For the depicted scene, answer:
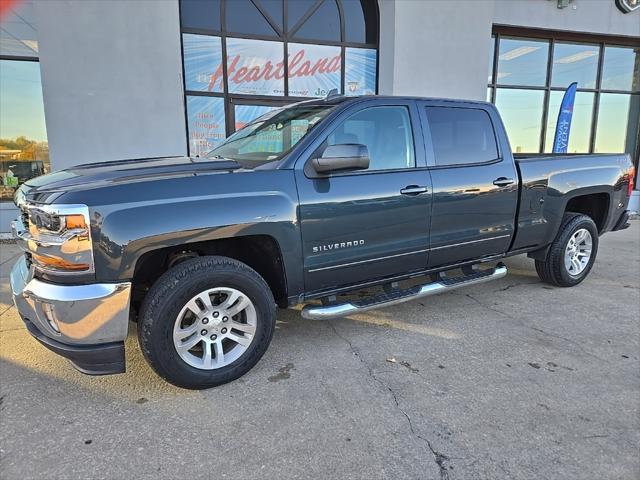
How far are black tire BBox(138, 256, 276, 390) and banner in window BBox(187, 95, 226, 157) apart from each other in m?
6.26

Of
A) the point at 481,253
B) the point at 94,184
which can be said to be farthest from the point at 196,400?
the point at 481,253

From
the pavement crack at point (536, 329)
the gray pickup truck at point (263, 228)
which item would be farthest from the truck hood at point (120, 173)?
the pavement crack at point (536, 329)

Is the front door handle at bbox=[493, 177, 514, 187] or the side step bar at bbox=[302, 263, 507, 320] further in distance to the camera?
the front door handle at bbox=[493, 177, 514, 187]

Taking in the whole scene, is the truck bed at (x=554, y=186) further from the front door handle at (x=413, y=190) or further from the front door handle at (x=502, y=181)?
the front door handle at (x=413, y=190)

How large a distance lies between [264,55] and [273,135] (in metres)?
6.15

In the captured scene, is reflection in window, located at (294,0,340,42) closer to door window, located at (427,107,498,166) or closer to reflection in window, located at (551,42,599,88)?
reflection in window, located at (551,42,599,88)

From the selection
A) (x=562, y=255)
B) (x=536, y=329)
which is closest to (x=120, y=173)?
(x=536, y=329)

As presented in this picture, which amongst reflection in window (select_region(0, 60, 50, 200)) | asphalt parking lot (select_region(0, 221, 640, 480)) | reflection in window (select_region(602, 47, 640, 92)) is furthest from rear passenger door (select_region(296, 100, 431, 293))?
reflection in window (select_region(602, 47, 640, 92))

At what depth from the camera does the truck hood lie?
2740mm

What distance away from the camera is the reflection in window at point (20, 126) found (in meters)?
7.94

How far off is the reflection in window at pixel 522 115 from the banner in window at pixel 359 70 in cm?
365

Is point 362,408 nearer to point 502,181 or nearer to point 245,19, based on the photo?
point 502,181

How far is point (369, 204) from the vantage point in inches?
133

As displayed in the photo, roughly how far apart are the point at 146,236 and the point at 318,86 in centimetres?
776
